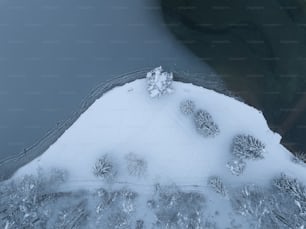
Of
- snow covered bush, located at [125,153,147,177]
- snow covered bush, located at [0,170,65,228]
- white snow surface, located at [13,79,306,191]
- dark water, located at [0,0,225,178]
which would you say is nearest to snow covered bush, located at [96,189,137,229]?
white snow surface, located at [13,79,306,191]

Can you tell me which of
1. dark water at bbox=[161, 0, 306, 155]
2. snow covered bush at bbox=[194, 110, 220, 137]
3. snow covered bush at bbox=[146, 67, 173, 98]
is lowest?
snow covered bush at bbox=[194, 110, 220, 137]

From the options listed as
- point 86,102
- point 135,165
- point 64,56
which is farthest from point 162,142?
point 64,56

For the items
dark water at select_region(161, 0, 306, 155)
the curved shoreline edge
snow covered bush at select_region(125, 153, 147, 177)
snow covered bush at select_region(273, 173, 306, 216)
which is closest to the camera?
snow covered bush at select_region(273, 173, 306, 216)

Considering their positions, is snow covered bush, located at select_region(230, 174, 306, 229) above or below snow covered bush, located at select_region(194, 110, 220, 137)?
below

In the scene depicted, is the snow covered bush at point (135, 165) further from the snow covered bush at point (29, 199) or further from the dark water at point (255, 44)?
the dark water at point (255, 44)

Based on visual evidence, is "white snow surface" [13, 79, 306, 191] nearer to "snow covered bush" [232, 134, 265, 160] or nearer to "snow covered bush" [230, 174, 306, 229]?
"snow covered bush" [232, 134, 265, 160]

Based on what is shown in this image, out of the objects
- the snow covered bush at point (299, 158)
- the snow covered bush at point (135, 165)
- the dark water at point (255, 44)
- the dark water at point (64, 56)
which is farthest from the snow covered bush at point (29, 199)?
the snow covered bush at point (299, 158)

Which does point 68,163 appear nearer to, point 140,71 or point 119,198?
point 119,198
